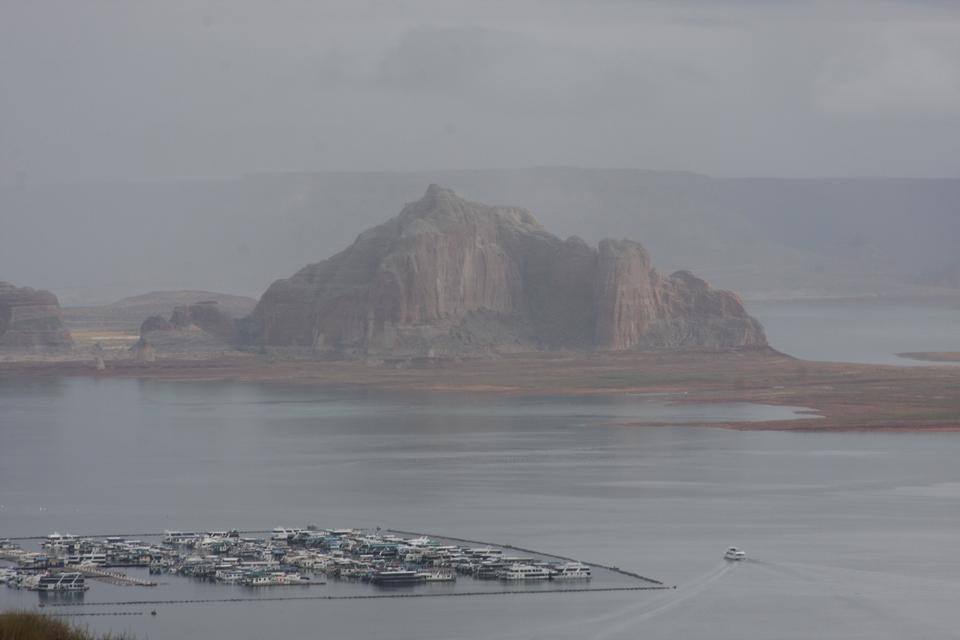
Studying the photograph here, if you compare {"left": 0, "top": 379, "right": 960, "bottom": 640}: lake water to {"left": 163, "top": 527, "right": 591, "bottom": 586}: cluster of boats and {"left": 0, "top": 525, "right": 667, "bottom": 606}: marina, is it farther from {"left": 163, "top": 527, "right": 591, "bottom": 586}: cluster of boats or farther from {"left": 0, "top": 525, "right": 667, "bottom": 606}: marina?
{"left": 163, "top": 527, "right": 591, "bottom": 586}: cluster of boats

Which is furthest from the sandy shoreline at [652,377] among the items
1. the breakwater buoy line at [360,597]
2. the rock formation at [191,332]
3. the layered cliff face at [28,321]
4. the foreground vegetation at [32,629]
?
the foreground vegetation at [32,629]

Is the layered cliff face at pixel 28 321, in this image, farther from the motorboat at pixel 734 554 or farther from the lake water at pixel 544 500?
the motorboat at pixel 734 554

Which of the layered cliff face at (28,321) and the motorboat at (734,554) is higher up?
the layered cliff face at (28,321)

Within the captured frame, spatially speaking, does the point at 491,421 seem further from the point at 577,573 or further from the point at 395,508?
the point at 577,573

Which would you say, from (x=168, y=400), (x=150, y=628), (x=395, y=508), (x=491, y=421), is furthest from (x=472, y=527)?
(x=168, y=400)

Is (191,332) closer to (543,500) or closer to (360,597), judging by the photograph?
(543,500)

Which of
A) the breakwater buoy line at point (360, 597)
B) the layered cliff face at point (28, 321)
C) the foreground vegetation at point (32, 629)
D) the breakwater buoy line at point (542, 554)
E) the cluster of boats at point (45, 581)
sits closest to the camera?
the foreground vegetation at point (32, 629)

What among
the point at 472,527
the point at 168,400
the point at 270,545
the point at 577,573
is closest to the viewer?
the point at 577,573
